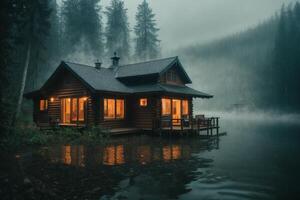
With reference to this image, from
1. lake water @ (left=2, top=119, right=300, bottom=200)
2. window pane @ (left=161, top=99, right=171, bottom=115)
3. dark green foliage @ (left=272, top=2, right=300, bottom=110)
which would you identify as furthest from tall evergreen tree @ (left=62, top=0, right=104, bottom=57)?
lake water @ (left=2, top=119, right=300, bottom=200)

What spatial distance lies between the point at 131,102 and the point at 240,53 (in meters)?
125

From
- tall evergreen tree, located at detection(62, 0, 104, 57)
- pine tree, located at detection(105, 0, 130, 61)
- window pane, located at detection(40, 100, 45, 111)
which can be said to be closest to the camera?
window pane, located at detection(40, 100, 45, 111)

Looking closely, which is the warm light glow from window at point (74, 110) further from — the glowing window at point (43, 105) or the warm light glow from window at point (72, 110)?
the glowing window at point (43, 105)

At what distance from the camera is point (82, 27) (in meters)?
58.4

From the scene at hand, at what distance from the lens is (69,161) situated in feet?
39.5

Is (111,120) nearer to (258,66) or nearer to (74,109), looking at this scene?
(74,109)

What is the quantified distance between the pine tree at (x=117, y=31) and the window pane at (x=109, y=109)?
40.1m

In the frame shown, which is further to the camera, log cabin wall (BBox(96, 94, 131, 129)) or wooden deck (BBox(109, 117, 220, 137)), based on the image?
wooden deck (BBox(109, 117, 220, 137))

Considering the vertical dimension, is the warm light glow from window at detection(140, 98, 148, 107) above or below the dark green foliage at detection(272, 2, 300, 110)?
below

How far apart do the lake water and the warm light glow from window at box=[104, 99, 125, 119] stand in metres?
7.89

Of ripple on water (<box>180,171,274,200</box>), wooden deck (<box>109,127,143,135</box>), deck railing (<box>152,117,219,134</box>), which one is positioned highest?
deck railing (<box>152,117,219,134</box>)

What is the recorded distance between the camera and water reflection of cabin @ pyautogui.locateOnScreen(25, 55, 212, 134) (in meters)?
22.3

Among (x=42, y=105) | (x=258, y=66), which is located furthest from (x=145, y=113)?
(x=258, y=66)

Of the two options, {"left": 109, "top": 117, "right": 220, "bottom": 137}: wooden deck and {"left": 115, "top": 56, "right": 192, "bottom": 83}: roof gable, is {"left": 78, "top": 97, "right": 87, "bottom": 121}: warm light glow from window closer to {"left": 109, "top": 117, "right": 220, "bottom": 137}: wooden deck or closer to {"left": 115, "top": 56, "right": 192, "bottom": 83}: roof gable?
{"left": 109, "top": 117, "right": 220, "bottom": 137}: wooden deck
